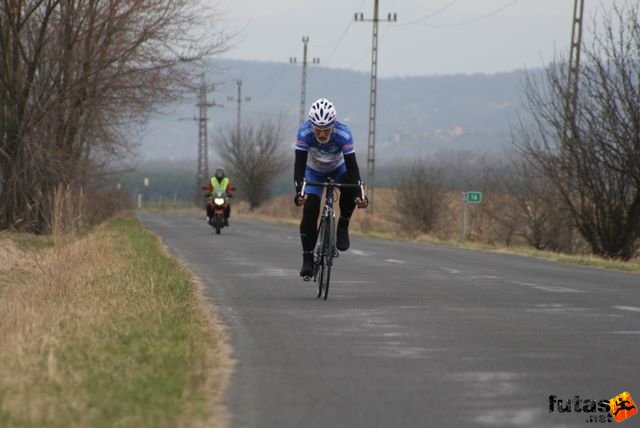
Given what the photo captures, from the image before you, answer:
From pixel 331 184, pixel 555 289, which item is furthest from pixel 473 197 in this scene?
pixel 331 184

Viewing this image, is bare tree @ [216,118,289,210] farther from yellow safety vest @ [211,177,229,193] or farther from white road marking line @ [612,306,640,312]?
white road marking line @ [612,306,640,312]

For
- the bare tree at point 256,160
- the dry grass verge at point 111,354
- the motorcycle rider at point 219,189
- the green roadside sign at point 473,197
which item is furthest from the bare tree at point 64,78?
Answer: the bare tree at point 256,160

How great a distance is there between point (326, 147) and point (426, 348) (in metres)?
4.79

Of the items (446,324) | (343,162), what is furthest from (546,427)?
(343,162)

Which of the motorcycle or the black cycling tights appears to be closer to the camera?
the black cycling tights

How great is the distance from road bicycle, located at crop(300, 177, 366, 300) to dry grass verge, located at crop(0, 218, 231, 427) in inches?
51.0

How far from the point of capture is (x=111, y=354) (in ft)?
26.6

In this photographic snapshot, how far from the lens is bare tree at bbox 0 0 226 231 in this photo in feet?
96.1

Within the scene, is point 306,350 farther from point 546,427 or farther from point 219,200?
point 219,200

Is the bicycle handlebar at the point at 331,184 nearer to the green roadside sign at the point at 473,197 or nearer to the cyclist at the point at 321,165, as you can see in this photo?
the cyclist at the point at 321,165

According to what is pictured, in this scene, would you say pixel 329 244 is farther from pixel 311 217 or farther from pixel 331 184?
pixel 331 184

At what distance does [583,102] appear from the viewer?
3103cm

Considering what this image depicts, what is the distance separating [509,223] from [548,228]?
3218mm

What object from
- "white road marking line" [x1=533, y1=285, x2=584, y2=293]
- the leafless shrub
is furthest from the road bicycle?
→ the leafless shrub
